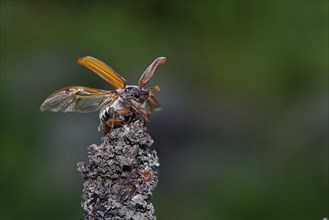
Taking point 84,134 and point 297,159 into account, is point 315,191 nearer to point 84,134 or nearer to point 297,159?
point 297,159

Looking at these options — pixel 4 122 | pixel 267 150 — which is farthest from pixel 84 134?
pixel 267 150

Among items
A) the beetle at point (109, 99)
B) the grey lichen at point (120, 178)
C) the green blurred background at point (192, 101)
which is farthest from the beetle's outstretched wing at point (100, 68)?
the green blurred background at point (192, 101)

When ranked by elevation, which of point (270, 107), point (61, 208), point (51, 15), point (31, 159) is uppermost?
point (51, 15)

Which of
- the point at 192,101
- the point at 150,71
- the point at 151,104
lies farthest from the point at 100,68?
the point at 192,101

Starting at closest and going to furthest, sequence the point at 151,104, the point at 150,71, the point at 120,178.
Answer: the point at 120,178, the point at 150,71, the point at 151,104

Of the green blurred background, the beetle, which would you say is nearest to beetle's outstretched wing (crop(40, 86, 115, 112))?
the beetle

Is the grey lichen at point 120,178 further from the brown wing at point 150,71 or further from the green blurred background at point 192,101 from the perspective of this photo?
the green blurred background at point 192,101

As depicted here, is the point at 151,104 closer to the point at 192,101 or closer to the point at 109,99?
the point at 109,99
